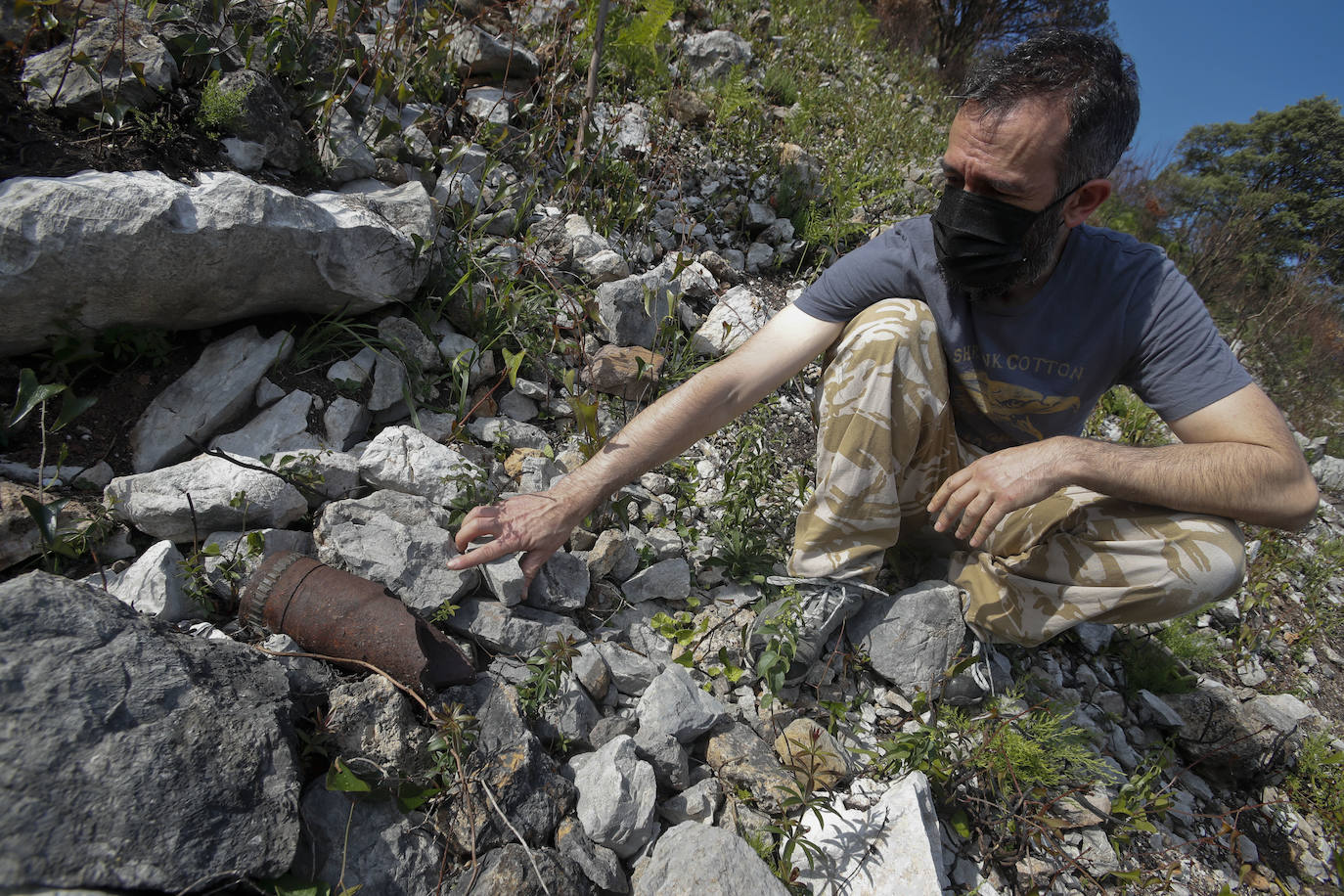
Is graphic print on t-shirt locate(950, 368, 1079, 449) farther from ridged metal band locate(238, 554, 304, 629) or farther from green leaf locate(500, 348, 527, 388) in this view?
ridged metal band locate(238, 554, 304, 629)

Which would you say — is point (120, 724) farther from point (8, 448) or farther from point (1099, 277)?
point (1099, 277)

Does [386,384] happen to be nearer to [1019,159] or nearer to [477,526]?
[477,526]

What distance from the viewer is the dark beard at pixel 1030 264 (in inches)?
81.8

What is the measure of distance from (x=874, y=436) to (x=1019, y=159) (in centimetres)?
89

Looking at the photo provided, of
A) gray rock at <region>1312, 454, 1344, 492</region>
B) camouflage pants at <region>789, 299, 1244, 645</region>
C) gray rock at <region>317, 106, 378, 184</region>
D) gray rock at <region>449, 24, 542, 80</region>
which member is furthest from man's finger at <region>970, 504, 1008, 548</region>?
gray rock at <region>1312, 454, 1344, 492</region>

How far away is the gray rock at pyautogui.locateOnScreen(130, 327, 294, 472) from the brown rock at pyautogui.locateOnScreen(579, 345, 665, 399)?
113 centimetres

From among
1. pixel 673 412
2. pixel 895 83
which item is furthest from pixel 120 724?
pixel 895 83

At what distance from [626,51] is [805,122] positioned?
1372 millimetres

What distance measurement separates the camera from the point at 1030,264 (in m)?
2.13

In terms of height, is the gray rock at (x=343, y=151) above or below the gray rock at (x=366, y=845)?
above

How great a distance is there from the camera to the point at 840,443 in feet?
7.26

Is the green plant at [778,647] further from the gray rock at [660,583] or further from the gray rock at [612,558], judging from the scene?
the gray rock at [612,558]

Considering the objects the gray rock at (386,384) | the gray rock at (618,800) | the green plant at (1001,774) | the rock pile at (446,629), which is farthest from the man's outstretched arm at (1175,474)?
the gray rock at (386,384)

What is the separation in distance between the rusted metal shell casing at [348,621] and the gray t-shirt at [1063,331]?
1543 mm
